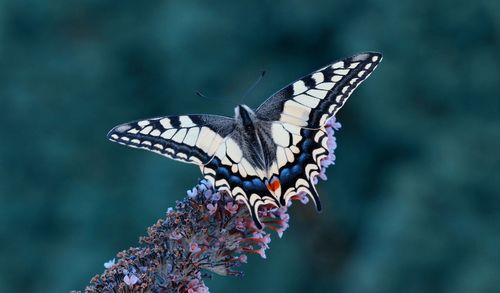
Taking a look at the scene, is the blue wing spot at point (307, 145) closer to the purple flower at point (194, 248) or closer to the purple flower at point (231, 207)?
the purple flower at point (231, 207)

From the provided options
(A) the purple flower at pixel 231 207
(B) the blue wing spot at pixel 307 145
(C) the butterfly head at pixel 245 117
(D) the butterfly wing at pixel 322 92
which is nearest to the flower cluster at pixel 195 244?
(A) the purple flower at pixel 231 207

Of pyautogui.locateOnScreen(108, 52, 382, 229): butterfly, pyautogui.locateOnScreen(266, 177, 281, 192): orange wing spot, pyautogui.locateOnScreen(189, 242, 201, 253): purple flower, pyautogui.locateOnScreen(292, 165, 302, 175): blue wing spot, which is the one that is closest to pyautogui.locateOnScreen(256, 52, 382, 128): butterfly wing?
pyautogui.locateOnScreen(108, 52, 382, 229): butterfly

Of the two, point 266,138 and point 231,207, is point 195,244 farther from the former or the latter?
point 266,138

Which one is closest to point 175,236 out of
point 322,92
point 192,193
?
point 192,193

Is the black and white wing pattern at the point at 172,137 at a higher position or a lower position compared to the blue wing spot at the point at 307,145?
higher

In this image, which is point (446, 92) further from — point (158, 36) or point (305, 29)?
point (158, 36)

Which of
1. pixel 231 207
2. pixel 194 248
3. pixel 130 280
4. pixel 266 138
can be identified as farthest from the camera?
pixel 266 138
